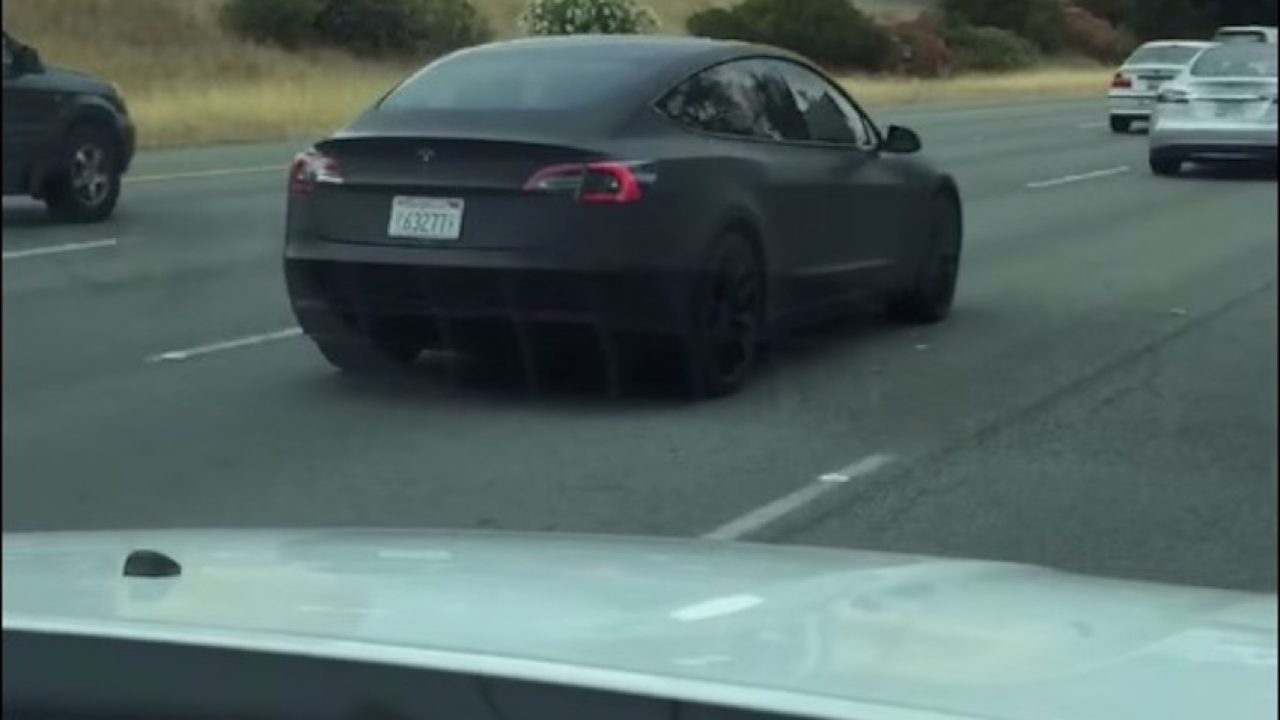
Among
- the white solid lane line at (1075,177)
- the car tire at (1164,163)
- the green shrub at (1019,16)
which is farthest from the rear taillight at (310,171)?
the white solid lane line at (1075,177)

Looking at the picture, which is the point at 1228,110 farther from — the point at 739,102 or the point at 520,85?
the point at 520,85

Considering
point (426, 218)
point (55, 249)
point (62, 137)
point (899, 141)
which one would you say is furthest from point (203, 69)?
point (899, 141)

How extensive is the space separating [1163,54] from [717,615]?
871 cm

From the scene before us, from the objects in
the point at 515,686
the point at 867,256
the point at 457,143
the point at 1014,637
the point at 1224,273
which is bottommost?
the point at 1224,273

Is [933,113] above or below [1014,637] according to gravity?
below

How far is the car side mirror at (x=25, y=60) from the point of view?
7.03 metres

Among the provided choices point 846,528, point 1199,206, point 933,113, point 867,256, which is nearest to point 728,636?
point 846,528

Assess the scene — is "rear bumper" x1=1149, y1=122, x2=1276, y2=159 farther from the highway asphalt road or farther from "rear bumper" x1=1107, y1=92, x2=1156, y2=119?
the highway asphalt road

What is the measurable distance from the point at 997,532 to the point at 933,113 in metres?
4.85

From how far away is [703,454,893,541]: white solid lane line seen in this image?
8.34 m

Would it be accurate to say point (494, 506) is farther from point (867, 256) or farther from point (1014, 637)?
point (1014, 637)

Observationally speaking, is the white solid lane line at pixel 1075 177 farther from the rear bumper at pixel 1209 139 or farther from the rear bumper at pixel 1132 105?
the rear bumper at pixel 1132 105

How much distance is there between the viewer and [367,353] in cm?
1127

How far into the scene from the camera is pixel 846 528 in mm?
8523
